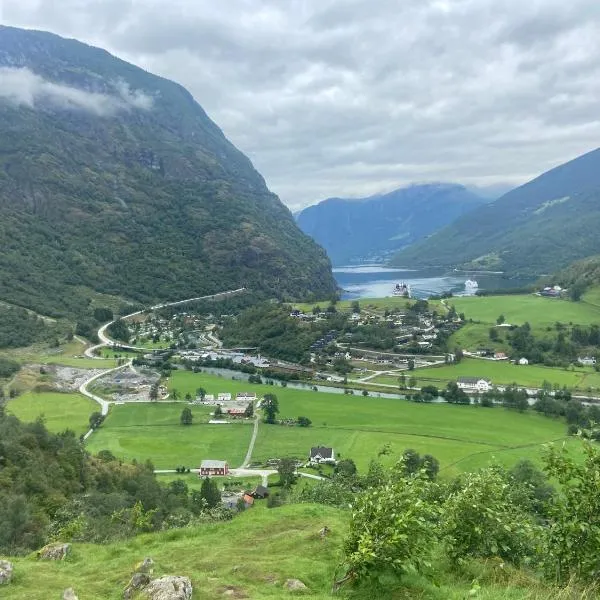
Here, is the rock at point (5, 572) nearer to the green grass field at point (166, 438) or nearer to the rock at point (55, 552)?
the rock at point (55, 552)

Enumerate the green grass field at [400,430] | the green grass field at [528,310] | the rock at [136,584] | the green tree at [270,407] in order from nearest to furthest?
the rock at [136,584]
the green grass field at [400,430]
the green tree at [270,407]
the green grass field at [528,310]

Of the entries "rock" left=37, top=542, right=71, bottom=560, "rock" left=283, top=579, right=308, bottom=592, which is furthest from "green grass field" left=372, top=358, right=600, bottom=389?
"rock" left=283, top=579, right=308, bottom=592

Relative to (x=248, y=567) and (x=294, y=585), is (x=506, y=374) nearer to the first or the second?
Answer: (x=248, y=567)

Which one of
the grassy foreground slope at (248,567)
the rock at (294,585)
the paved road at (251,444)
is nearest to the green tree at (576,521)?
the grassy foreground slope at (248,567)

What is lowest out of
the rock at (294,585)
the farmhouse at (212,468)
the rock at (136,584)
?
the farmhouse at (212,468)

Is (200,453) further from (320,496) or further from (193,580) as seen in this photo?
(193,580)

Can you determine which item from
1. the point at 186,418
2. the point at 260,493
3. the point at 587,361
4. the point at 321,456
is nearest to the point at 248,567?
the point at 260,493

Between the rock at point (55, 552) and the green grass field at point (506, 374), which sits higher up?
the rock at point (55, 552)
